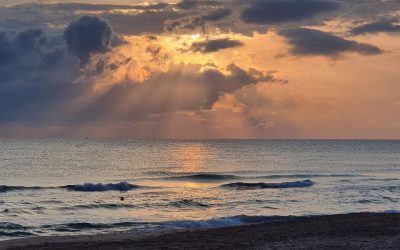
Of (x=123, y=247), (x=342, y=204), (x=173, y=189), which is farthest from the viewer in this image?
(x=173, y=189)

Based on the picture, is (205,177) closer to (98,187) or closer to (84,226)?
(98,187)

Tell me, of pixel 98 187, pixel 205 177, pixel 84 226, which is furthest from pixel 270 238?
pixel 205 177

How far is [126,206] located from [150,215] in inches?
230

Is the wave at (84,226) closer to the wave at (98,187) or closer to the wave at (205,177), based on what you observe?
the wave at (98,187)

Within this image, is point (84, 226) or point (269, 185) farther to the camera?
point (269, 185)

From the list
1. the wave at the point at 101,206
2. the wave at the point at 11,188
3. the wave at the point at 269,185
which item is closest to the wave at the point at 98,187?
the wave at the point at 11,188

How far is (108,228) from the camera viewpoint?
36.4 m

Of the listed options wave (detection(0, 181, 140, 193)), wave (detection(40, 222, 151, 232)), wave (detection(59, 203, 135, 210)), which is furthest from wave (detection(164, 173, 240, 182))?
wave (detection(40, 222, 151, 232))

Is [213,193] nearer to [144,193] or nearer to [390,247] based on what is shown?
[144,193]

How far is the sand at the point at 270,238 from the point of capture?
23859 mm

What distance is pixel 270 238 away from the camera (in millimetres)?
26031

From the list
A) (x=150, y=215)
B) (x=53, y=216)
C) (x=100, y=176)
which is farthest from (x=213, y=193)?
(x=100, y=176)

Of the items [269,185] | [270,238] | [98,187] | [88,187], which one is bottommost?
[269,185]

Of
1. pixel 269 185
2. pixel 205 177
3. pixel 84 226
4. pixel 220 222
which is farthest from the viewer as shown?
pixel 205 177
